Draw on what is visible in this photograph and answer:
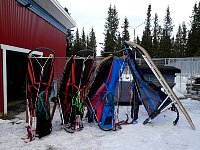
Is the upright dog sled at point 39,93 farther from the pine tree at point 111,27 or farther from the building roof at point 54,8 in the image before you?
the pine tree at point 111,27

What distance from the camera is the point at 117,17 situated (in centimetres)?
6016

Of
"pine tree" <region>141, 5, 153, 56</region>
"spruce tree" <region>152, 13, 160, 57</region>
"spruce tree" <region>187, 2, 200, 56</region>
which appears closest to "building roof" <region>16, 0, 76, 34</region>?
"spruce tree" <region>187, 2, 200, 56</region>

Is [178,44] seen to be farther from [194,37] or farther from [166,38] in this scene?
[194,37]

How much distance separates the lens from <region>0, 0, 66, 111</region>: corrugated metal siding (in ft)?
27.1

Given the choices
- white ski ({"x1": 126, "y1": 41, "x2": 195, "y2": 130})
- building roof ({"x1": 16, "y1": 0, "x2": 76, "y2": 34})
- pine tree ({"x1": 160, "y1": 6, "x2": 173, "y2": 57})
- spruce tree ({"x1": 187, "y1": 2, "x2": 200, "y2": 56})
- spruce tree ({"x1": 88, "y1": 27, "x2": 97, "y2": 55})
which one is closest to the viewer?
white ski ({"x1": 126, "y1": 41, "x2": 195, "y2": 130})

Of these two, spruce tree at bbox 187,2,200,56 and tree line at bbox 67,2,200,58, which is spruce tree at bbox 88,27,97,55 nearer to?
tree line at bbox 67,2,200,58

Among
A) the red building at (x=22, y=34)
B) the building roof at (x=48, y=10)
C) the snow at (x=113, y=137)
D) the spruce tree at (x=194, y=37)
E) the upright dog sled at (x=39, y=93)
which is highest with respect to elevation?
the spruce tree at (x=194, y=37)

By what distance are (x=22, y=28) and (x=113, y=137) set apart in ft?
20.4

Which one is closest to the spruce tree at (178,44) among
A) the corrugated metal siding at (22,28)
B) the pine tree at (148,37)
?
the pine tree at (148,37)

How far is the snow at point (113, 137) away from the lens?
15.9 ft

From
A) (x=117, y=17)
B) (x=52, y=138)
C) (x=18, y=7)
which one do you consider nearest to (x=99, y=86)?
(x=52, y=138)

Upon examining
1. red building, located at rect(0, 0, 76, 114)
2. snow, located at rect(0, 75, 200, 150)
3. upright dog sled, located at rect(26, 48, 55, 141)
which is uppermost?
red building, located at rect(0, 0, 76, 114)

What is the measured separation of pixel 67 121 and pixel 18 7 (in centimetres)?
522

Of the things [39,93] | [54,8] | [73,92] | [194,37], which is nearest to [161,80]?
[73,92]
